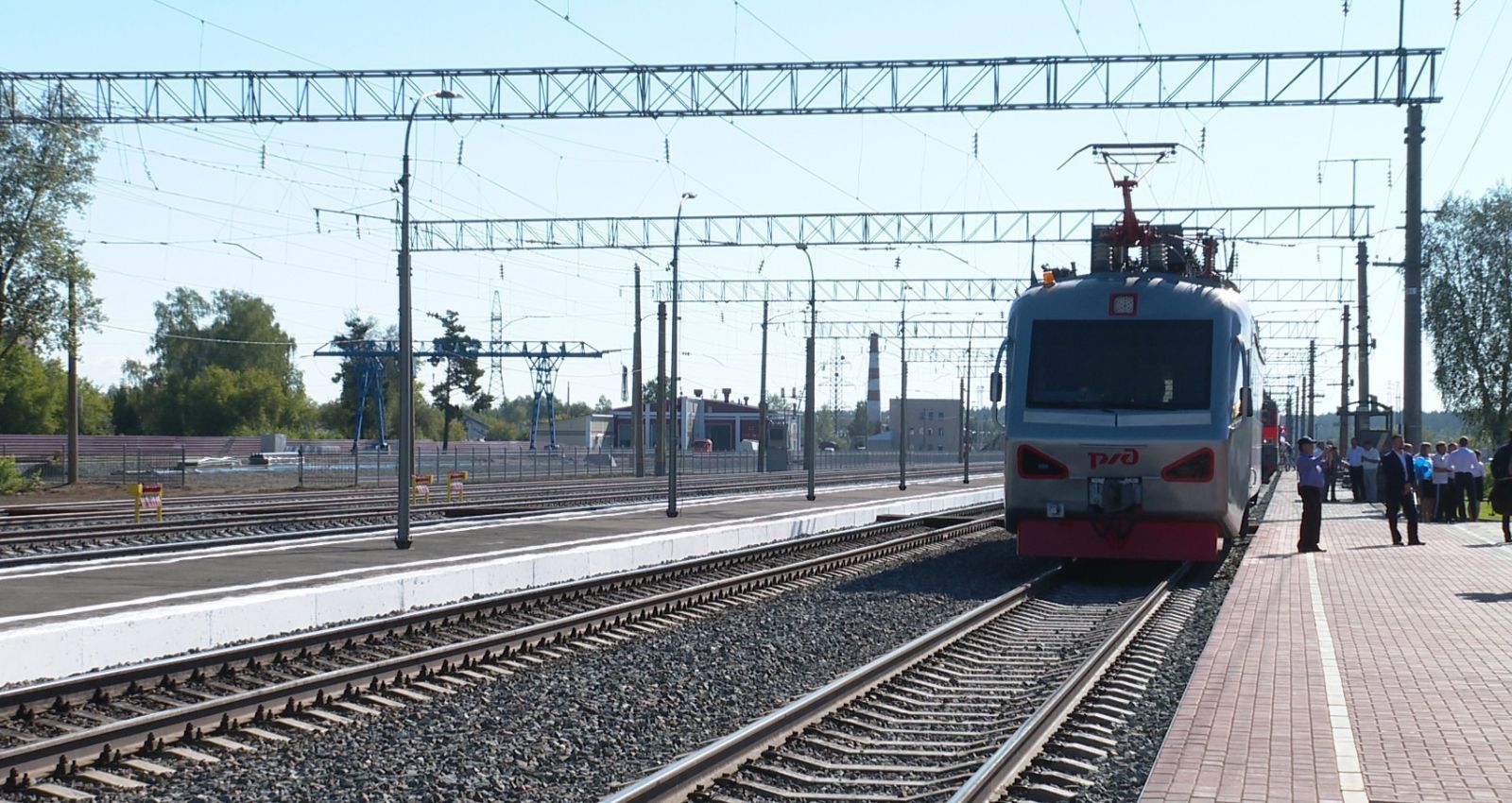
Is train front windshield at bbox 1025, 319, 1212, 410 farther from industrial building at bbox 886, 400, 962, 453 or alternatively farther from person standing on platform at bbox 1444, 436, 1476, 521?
industrial building at bbox 886, 400, 962, 453

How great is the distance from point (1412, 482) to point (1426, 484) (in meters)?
6.37

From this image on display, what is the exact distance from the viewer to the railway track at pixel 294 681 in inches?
339

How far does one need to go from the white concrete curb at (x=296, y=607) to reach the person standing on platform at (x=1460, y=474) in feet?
45.2

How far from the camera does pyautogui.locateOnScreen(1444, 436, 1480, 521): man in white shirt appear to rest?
2912 centimetres

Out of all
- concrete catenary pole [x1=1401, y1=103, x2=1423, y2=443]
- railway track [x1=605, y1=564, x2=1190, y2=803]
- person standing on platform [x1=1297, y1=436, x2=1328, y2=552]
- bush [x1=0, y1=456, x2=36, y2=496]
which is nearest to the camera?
railway track [x1=605, y1=564, x2=1190, y2=803]

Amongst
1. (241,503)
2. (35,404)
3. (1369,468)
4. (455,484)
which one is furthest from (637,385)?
(35,404)

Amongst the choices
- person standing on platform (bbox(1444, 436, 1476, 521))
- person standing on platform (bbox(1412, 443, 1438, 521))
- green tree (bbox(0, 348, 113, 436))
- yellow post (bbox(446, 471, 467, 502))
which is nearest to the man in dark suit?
person standing on platform (bbox(1412, 443, 1438, 521))

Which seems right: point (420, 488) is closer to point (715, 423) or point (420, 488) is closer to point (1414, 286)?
point (1414, 286)

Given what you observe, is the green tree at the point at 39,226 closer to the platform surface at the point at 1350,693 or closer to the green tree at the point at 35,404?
the green tree at the point at 35,404

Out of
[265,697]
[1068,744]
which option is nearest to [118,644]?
[265,697]

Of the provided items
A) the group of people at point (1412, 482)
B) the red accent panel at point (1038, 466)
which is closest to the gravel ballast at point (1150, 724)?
the red accent panel at point (1038, 466)

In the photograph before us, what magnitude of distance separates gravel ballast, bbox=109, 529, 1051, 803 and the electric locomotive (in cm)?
256

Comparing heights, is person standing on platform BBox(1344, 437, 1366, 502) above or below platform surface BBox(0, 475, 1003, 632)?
above

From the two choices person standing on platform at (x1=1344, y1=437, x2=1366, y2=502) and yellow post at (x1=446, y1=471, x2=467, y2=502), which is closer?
person standing on platform at (x1=1344, y1=437, x2=1366, y2=502)
